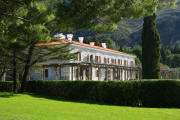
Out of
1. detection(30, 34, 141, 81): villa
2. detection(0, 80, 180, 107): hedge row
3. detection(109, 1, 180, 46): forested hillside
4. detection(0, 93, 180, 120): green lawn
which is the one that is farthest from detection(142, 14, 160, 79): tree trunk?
detection(109, 1, 180, 46): forested hillside

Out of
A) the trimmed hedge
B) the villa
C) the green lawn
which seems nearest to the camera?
the green lawn

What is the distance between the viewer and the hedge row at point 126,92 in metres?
14.9

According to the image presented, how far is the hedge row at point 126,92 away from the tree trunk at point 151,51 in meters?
13.1

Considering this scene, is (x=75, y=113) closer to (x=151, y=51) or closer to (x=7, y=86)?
(x=7, y=86)

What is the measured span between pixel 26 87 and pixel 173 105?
15.5 m

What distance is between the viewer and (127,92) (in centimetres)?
1605

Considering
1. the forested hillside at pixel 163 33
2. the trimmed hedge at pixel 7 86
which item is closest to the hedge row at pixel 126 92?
the trimmed hedge at pixel 7 86

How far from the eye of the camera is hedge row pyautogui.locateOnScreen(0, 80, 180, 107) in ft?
48.9

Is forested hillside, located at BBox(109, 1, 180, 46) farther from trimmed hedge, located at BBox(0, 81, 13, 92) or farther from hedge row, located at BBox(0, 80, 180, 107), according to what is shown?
hedge row, located at BBox(0, 80, 180, 107)

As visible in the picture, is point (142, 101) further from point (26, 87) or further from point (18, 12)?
point (26, 87)

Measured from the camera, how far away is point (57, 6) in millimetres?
7023

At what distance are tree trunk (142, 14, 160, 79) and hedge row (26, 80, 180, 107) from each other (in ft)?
42.9

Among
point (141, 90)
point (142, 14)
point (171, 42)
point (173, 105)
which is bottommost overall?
point (173, 105)

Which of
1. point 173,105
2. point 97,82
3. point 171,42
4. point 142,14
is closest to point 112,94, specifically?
point 97,82
